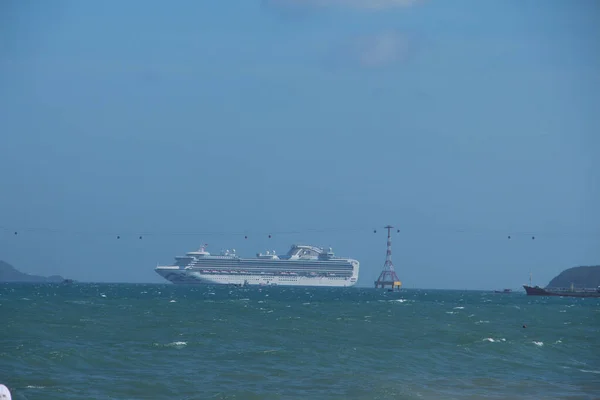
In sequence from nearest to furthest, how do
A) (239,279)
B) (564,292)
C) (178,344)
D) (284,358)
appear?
(284,358)
(178,344)
(564,292)
(239,279)

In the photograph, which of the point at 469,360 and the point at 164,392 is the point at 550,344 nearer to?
the point at 469,360

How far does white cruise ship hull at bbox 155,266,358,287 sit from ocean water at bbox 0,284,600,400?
123302 mm

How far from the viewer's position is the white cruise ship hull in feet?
599

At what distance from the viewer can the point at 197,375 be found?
30906 millimetres

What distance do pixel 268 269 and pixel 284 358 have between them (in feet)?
489

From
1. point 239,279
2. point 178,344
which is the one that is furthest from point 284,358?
point 239,279

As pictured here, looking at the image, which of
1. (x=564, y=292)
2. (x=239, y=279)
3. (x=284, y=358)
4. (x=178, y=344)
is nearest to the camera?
(x=284, y=358)

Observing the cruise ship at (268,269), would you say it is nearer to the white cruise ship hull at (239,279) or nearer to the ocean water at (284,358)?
the white cruise ship hull at (239,279)

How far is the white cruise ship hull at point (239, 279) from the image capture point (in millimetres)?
182500

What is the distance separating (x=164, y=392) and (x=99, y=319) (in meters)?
28.3

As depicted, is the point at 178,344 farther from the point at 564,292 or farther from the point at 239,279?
the point at 239,279

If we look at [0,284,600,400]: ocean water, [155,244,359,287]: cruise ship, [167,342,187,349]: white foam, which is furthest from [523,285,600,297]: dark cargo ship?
[167,342,187,349]: white foam

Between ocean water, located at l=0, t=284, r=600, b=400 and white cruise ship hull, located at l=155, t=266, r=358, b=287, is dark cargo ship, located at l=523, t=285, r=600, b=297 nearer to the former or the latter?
white cruise ship hull, located at l=155, t=266, r=358, b=287

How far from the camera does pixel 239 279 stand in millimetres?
183000
